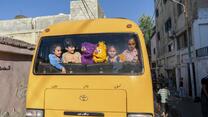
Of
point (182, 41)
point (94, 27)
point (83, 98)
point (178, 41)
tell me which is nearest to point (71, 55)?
point (94, 27)

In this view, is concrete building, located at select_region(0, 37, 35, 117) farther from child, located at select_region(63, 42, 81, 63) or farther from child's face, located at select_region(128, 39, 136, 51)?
child's face, located at select_region(128, 39, 136, 51)

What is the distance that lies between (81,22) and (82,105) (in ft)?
5.71

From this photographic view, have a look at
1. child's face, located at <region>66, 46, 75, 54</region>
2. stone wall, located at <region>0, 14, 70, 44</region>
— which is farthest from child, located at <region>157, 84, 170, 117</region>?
stone wall, located at <region>0, 14, 70, 44</region>

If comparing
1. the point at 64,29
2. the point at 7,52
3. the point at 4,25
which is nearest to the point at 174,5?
the point at 4,25

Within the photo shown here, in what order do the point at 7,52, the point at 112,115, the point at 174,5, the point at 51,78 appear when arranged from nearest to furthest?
1. the point at 112,115
2. the point at 51,78
3. the point at 7,52
4. the point at 174,5

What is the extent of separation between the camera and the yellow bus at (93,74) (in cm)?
541

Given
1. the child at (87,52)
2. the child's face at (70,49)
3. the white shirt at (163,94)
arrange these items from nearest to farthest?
the child at (87,52), the child's face at (70,49), the white shirt at (163,94)

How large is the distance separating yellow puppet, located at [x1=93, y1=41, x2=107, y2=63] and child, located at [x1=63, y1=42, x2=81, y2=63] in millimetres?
314

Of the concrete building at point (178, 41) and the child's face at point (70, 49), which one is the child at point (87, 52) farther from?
the concrete building at point (178, 41)

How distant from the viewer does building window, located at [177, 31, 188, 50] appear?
23656mm

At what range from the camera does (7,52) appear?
8875mm

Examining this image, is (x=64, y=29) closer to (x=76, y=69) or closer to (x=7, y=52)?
(x=76, y=69)

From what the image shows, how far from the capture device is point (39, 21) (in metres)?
19.8

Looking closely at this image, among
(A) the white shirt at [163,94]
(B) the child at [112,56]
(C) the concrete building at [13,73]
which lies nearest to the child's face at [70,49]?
(B) the child at [112,56]
